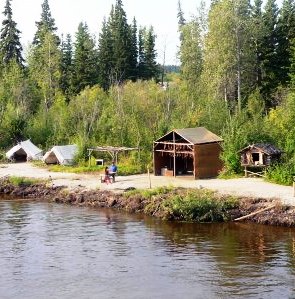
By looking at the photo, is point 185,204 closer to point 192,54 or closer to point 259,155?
point 259,155

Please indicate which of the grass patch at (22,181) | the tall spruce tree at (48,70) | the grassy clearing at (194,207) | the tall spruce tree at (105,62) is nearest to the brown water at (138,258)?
the grassy clearing at (194,207)

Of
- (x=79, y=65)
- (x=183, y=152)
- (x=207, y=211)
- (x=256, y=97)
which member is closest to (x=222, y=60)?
(x=256, y=97)

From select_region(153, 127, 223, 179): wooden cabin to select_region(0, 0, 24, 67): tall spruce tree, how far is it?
140 ft

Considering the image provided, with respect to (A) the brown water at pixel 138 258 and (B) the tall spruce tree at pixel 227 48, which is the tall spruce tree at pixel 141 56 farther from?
(A) the brown water at pixel 138 258

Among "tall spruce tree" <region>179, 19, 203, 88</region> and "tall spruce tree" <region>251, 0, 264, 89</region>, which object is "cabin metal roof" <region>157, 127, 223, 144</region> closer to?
"tall spruce tree" <region>251, 0, 264, 89</region>

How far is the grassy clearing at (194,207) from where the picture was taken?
32.2 metres

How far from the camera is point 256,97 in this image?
5928cm

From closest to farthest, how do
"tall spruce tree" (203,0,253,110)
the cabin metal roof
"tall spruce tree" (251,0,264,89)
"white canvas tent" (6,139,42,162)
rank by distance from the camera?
the cabin metal roof → "white canvas tent" (6,139,42,162) → "tall spruce tree" (203,0,253,110) → "tall spruce tree" (251,0,264,89)

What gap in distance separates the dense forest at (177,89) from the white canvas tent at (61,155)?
1135 millimetres

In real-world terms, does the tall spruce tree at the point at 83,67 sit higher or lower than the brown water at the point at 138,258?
higher

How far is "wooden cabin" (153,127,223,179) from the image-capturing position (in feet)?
135

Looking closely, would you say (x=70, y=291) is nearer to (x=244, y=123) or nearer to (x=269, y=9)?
(x=244, y=123)

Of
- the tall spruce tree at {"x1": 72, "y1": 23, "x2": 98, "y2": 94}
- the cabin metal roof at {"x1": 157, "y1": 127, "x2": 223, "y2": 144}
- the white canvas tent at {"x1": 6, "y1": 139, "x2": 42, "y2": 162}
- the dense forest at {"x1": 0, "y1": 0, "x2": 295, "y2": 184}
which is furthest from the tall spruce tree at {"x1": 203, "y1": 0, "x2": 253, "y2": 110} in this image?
the tall spruce tree at {"x1": 72, "y1": 23, "x2": 98, "y2": 94}

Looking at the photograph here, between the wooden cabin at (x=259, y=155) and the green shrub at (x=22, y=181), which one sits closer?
the wooden cabin at (x=259, y=155)
